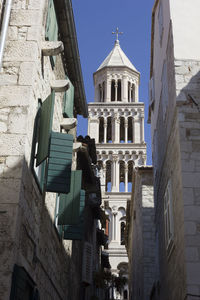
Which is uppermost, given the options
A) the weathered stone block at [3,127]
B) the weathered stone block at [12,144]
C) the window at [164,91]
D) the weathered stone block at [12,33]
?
the window at [164,91]

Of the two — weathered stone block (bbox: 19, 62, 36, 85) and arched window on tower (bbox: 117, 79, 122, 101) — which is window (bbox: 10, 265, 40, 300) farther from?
arched window on tower (bbox: 117, 79, 122, 101)

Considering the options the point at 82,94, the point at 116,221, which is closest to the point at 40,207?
the point at 82,94

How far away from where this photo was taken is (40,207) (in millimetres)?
10250

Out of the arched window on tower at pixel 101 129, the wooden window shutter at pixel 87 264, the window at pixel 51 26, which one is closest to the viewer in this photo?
the window at pixel 51 26

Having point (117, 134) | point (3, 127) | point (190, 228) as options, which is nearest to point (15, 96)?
point (3, 127)

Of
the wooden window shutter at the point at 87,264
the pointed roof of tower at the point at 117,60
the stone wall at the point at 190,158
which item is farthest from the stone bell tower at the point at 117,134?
the stone wall at the point at 190,158

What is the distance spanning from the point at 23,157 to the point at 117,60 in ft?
189

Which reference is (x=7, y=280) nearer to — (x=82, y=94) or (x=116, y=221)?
(x=82, y=94)

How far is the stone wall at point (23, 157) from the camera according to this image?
8.09 metres

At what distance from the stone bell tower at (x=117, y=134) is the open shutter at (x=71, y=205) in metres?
40.2

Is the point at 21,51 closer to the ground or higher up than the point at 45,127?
higher up

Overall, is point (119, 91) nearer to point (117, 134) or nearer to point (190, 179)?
point (117, 134)

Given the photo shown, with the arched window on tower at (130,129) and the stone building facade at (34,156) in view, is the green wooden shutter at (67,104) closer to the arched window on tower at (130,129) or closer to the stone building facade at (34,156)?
the stone building facade at (34,156)

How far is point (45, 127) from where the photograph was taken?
962cm
